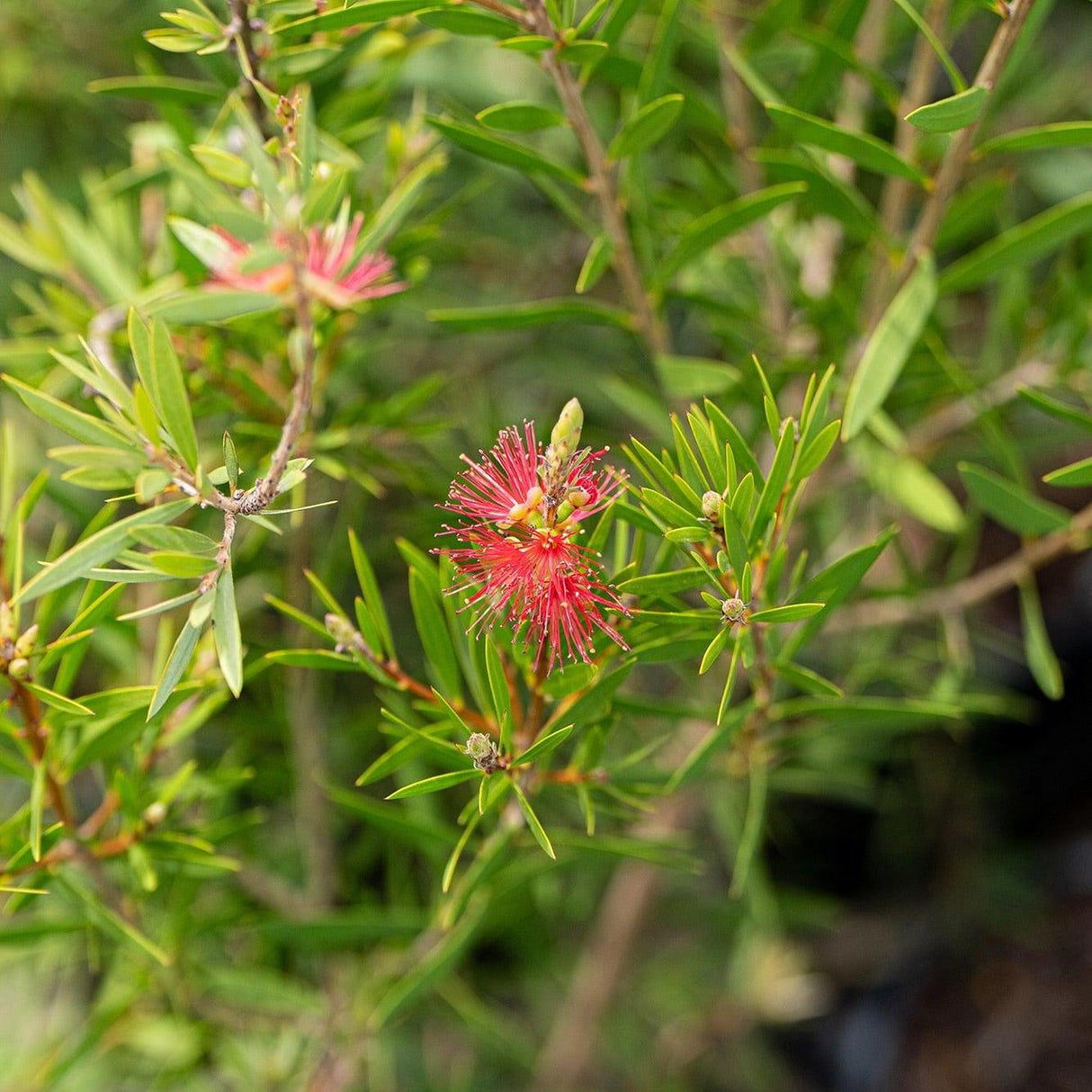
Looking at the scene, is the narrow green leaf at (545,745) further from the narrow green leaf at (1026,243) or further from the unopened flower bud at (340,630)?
the narrow green leaf at (1026,243)

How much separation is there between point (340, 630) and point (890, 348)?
8.7 inches

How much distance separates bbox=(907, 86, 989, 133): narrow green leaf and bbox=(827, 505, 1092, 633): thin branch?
0.19 metres

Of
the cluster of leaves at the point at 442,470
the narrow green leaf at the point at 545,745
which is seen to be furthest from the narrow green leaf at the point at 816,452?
the narrow green leaf at the point at 545,745

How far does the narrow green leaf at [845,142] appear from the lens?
36 centimetres

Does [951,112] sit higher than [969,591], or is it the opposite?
[951,112]

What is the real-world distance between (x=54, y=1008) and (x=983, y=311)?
1020 mm

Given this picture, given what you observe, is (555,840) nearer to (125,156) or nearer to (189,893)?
(189,893)

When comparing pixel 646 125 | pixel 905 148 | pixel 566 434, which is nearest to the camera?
pixel 566 434

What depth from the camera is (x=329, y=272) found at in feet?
1.26

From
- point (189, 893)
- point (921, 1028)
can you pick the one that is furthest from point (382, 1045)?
point (921, 1028)

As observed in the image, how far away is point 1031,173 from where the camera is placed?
2.49ft

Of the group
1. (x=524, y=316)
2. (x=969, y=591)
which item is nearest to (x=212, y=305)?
(x=524, y=316)

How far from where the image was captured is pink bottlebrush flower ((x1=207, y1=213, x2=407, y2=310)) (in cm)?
37

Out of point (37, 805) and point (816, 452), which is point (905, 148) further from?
point (37, 805)
